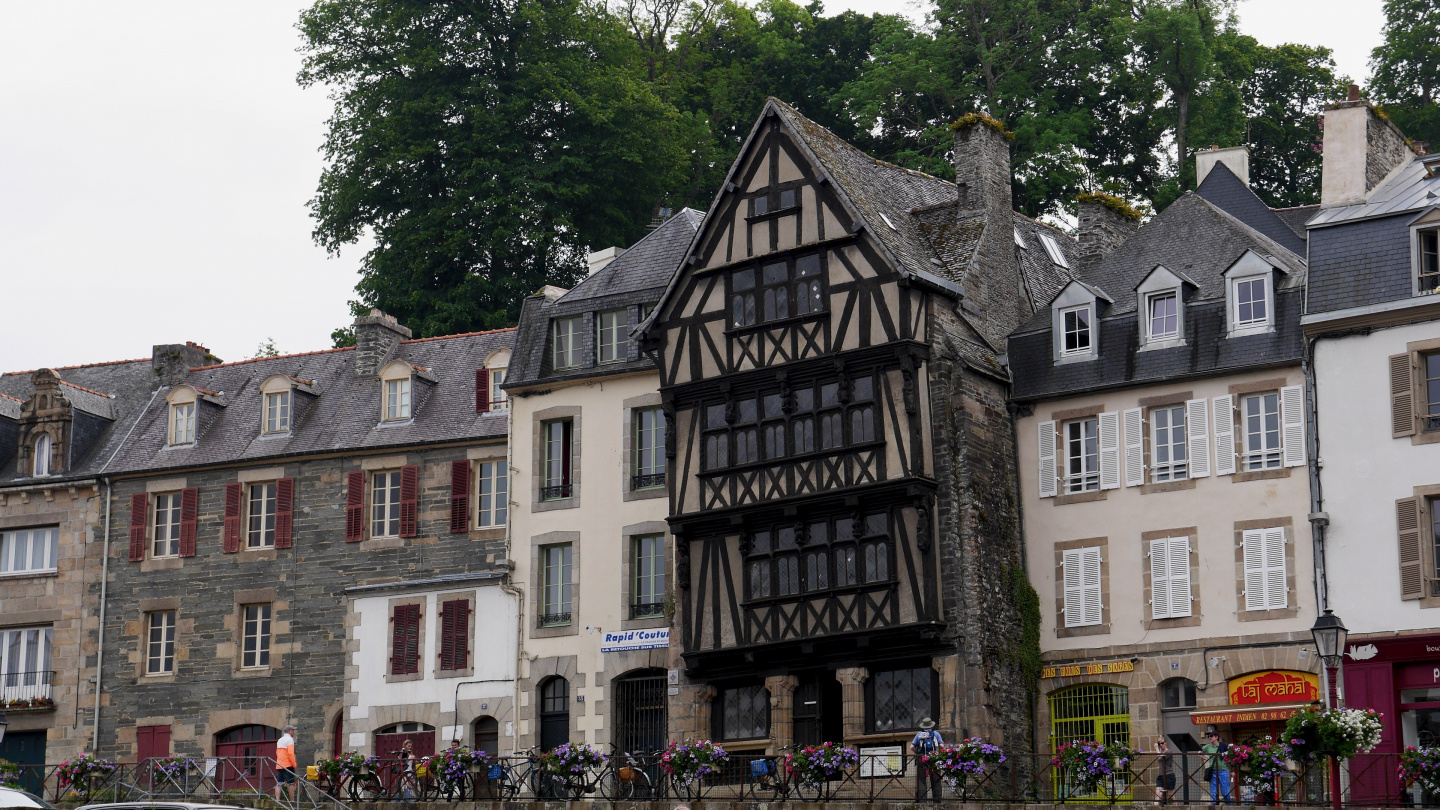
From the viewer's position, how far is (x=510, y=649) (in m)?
35.2

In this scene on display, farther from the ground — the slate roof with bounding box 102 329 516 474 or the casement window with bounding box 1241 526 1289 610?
the slate roof with bounding box 102 329 516 474

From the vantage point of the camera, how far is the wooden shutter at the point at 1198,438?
99.9 feet

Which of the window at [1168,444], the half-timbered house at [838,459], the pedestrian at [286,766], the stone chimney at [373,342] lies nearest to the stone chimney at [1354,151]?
the window at [1168,444]


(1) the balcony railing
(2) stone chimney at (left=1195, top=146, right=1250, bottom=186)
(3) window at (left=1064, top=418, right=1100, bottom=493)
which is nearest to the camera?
(3) window at (left=1064, top=418, right=1100, bottom=493)

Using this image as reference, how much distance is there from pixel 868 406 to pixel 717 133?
75.7 ft

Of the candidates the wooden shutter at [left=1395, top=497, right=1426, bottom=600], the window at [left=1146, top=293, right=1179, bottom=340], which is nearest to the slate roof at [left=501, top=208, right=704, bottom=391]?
the window at [left=1146, top=293, right=1179, bottom=340]

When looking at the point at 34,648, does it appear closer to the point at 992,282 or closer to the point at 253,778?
the point at 253,778

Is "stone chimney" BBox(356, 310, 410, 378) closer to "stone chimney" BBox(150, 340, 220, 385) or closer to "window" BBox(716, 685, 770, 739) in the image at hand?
"stone chimney" BBox(150, 340, 220, 385)

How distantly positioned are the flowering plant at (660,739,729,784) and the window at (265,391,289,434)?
1284 cm

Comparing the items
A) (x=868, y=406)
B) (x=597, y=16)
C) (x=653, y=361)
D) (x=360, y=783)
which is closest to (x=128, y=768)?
(x=360, y=783)

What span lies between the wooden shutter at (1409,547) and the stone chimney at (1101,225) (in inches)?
A: 395

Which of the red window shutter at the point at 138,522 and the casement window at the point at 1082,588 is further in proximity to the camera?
the red window shutter at the point at 138,522

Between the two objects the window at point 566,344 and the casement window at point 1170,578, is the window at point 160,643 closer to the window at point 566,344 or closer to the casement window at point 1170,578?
the window at point 566,344

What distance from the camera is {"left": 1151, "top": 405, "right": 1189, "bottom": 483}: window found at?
1213 inches
